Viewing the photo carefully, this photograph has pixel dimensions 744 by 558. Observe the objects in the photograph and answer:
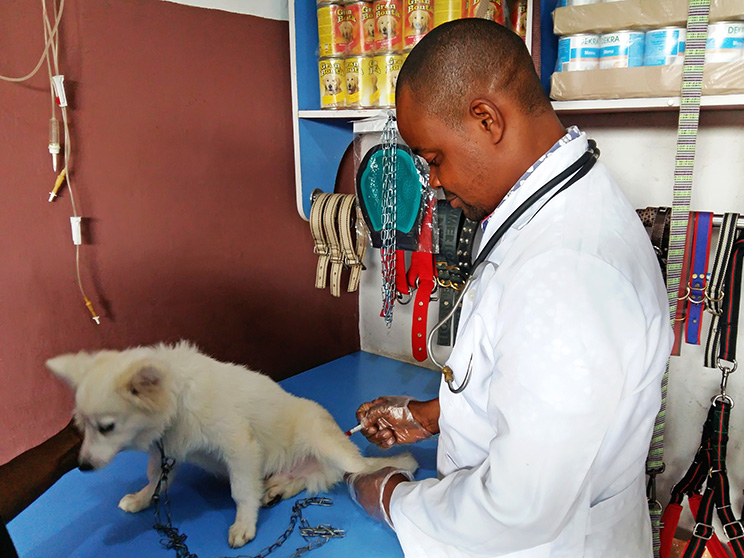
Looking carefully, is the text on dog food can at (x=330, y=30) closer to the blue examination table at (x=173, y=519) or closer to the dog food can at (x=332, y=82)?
the dog food can at (x=332, y=82)

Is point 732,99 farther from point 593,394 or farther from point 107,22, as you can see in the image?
point 107,22

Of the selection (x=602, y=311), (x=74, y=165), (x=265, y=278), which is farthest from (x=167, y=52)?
(x=602, y=311)

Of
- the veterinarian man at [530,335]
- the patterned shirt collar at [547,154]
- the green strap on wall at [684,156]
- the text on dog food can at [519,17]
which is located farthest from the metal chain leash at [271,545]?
the text on dog food can at [519,17]

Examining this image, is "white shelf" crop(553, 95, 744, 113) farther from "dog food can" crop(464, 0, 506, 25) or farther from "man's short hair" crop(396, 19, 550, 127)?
"man's short hair" crop(396, 19, 550, 127)

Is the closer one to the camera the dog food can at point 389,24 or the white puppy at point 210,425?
the white puppy at point 210,425

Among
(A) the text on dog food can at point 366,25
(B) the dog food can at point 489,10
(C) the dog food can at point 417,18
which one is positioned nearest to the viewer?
(B) the dog food can at point 489,10

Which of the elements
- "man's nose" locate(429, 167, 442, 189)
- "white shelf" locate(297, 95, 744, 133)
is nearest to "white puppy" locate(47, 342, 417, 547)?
"man's nose" locate(429, 167, 442, 189)

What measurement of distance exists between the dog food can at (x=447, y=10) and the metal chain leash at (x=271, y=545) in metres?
1.08

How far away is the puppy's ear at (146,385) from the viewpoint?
38.8 inches

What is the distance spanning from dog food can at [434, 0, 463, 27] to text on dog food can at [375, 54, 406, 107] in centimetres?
12

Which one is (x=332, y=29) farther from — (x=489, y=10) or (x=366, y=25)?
(x=489, y=10)

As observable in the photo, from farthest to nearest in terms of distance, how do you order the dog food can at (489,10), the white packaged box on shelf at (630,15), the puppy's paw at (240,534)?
the dog food can at (489,10)
the puppy's paw at (240,534)
the white packaged box on shelf at (630,15)

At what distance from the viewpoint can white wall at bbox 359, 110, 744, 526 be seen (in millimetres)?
1158

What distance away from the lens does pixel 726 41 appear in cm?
87
